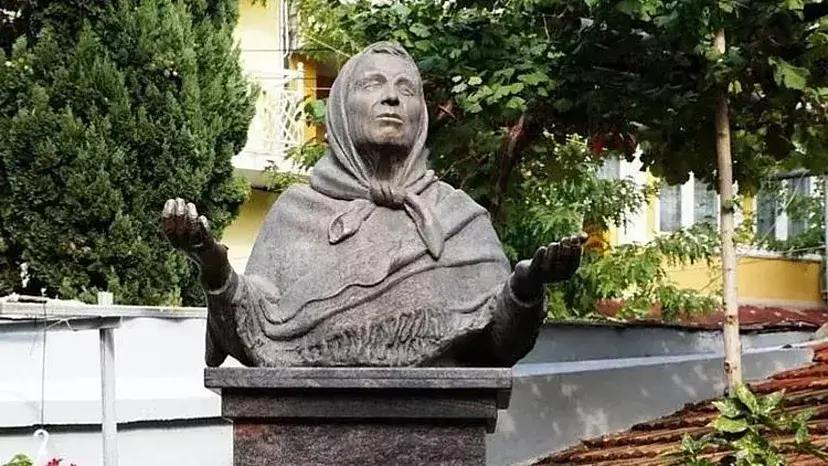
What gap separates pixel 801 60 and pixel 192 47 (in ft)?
13.8

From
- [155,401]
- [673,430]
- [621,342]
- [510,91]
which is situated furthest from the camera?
[621,342]

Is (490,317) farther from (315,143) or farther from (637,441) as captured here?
(315,143)

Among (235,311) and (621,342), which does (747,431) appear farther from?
(621,342)

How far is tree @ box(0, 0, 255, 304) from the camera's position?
27.4 feet

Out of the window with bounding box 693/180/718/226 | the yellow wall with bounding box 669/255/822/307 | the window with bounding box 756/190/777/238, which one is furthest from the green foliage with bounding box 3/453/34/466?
the yellow wall with bounding box 669/255/822/307

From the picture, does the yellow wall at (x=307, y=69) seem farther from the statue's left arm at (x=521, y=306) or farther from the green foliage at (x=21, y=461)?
the statue's left arm at (x=521, y=306)

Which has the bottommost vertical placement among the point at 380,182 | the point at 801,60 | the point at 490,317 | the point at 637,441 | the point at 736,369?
the point at 637,441

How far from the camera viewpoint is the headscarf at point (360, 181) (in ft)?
13.4

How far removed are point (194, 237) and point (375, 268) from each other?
589 millimetres

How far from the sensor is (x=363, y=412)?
381 cm

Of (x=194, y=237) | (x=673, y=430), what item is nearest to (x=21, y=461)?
(x=194, y=237)

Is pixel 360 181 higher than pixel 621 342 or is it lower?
higher

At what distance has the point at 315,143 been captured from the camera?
9.83 metres

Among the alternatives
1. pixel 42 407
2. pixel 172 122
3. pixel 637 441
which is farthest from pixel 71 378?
pixel 637 441
